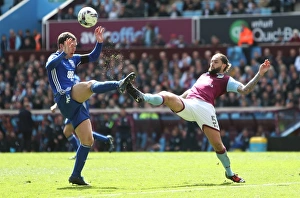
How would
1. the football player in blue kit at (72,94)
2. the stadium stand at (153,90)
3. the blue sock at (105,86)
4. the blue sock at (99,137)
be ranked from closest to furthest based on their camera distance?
1. the blue sock at (105,86)
2. the football player in blue kit at (72,94)
3. the blue sock at (99,137)
4. the stadium stand at (153,90)

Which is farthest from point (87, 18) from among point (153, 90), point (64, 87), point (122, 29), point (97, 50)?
point (122, 29)

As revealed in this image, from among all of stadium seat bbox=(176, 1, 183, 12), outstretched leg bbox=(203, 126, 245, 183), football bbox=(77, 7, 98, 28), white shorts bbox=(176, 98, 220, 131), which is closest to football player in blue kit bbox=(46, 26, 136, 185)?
white shorts bbox=(176, 98, 220, 131)

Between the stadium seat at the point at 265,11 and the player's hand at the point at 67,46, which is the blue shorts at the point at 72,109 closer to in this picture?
the player's hand at the point at 67,46

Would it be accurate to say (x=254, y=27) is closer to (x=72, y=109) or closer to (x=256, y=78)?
(x=256, y=78)

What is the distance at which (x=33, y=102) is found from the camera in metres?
30.6

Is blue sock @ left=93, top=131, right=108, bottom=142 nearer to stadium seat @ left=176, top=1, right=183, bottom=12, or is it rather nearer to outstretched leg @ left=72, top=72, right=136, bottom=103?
outstretched leg @ left=72, top=72, right=136, bottom=103

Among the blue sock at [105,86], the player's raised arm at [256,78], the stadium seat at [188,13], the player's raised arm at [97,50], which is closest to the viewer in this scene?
the blue sock at [105,86]

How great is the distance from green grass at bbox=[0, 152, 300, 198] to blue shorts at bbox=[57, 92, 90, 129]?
3.59 ft

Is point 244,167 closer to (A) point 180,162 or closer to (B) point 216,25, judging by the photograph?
(A) point 180,162

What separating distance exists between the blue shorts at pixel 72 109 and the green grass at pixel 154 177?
109cm

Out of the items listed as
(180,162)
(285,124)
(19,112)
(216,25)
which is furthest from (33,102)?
(180,162)

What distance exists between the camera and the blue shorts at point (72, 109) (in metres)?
12.8

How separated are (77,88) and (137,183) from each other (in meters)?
1.88

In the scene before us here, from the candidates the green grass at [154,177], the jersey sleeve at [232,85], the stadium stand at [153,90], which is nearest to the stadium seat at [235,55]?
the stadium stand at [153,90]
